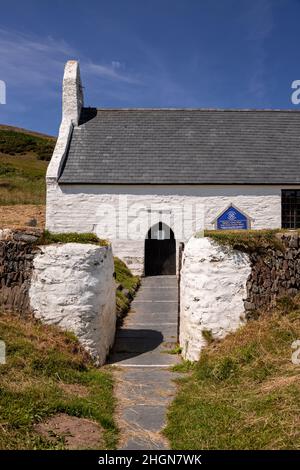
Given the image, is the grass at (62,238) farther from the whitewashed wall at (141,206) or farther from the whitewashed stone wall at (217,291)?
the whitewashed wall at (141,206)

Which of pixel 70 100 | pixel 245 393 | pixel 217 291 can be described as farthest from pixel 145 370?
pixel 70 100

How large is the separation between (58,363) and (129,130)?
54.5 ft

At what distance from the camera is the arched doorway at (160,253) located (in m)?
20.2

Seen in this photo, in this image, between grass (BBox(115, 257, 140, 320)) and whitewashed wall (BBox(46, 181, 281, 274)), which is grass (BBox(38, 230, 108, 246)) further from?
whitewashed wall (BBox(46, 181, 281, 274))

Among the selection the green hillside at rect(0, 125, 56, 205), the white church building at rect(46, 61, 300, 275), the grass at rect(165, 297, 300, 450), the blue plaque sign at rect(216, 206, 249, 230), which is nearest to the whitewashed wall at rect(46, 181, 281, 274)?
the white church building at rect(46, 61, 300, 275)

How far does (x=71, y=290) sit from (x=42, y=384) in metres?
2.08

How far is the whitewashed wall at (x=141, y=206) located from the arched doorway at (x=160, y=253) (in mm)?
679

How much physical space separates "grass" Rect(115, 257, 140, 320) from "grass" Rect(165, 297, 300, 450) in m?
4.43

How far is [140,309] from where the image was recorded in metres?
13.2

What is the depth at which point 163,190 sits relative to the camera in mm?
19688

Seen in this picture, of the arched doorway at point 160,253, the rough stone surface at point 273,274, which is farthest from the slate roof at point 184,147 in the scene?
the rough stone surface at point 273,274

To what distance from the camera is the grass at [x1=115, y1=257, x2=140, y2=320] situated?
41.1 ft
